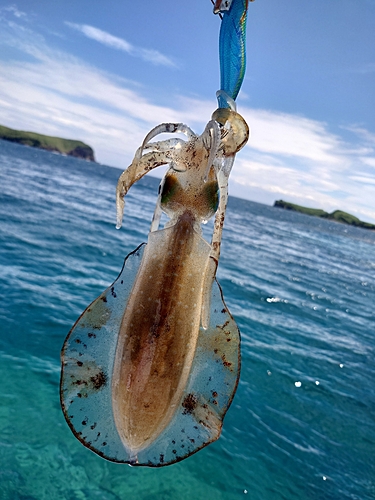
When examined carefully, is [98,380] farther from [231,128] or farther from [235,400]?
[235,400]

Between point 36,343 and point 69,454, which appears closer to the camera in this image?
point 69,454

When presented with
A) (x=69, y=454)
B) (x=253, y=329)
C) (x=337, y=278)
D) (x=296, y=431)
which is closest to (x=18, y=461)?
(x=69, y=454)

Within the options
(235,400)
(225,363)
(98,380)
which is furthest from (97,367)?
(235,400)

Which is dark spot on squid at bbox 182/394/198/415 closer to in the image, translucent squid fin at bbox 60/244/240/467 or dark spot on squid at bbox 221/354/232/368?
translucent squid fin at bbox 60/244/240/467

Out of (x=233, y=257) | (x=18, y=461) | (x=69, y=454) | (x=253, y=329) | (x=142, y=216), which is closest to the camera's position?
(x=18, y=461)

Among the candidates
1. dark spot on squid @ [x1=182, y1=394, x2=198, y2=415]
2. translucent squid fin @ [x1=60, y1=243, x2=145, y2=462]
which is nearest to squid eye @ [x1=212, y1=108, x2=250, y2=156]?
translucent squid fin @ [x1=60, y1=243, x2=145, y2=462]

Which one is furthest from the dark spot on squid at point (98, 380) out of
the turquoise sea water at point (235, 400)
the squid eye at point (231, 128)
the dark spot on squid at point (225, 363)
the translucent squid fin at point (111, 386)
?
the turquoise sea water at point (235, 400)

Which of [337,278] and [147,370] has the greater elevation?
[147,370]

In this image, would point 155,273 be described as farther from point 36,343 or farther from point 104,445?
point 36,343
